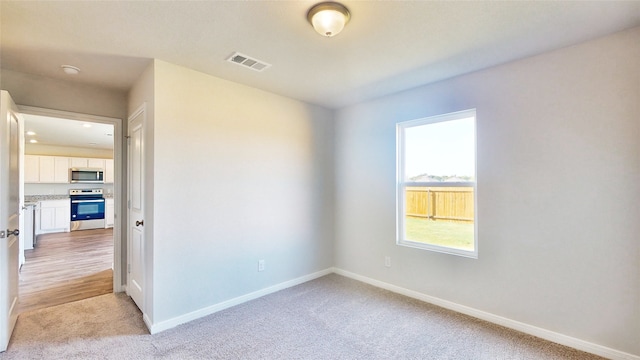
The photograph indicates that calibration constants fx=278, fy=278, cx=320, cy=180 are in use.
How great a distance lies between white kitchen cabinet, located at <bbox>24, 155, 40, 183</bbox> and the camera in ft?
23.8

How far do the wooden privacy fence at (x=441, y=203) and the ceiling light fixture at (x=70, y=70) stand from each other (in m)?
3.78

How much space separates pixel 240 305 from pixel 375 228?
1.89 m

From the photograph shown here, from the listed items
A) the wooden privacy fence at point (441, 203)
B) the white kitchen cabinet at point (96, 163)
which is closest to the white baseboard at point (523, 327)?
the wooden privacy fence at point (441, 203)

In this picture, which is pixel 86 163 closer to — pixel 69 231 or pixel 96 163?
pixel 96 163

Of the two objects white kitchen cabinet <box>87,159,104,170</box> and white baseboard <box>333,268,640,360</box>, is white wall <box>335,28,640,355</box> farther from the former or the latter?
white kitchen cabinet <box>87,159,104,170</box>

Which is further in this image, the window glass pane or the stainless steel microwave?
the stainless steel microwave

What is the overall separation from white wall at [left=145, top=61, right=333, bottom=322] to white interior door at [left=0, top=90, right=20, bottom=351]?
1.08 meters

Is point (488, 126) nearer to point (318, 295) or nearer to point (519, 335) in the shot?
point (519, 335)

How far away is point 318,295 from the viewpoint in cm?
335

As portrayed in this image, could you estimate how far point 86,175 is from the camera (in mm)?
8141

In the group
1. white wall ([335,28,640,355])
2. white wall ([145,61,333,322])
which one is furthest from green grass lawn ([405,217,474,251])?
white wall ([145,61,333,322])

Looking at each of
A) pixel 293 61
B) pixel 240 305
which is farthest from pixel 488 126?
pixel 240 305

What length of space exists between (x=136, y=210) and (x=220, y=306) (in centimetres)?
139

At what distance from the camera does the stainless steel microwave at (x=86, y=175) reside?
311 inches
